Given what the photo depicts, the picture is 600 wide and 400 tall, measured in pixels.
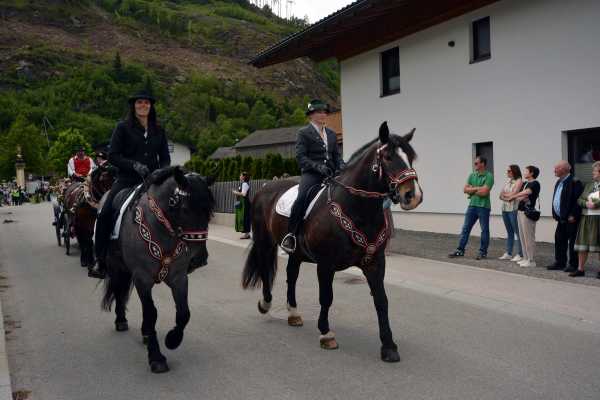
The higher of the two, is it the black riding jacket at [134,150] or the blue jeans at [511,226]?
the black riding jacket at [134,150]

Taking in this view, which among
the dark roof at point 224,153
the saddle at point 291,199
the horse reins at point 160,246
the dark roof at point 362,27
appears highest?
the dark roof at point 224,153

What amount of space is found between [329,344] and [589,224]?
19.3ft

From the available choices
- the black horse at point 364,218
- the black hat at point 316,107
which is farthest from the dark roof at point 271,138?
the black horse at point 364,218

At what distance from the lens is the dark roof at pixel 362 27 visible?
15483 mm

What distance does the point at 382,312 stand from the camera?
549 centimetres

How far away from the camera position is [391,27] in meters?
17.8

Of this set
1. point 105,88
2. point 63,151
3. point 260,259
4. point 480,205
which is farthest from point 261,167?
point 105,88

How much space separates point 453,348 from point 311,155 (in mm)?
2812

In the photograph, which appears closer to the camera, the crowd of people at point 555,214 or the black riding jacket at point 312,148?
the black riding jacket at point 312,148

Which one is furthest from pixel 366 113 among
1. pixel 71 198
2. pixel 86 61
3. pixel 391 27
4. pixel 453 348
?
pixel 86 61

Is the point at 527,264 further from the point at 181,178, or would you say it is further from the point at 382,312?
the point at 181,178

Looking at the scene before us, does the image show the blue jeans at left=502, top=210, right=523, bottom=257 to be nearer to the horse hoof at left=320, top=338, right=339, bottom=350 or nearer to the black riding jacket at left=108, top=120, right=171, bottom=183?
the horse hoof at left=320, top=338, right=339, bottom=350

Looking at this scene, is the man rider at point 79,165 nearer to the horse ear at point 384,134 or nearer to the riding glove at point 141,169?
the riding glove at point 141,169

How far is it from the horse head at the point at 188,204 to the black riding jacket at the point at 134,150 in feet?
2.95
